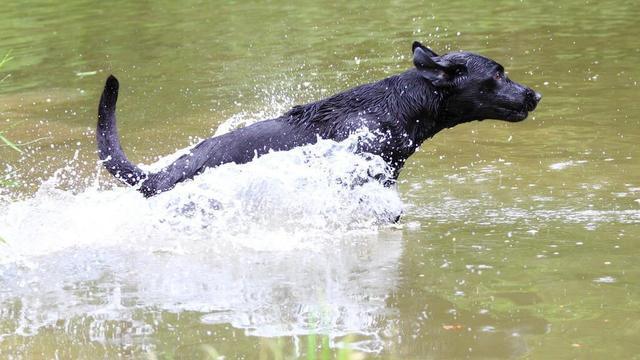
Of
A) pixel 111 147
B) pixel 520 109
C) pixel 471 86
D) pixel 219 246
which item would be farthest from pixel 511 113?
pixel 111 147

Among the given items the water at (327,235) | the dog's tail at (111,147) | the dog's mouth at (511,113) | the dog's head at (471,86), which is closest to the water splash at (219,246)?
the water at (327,235)

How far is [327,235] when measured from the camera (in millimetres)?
6895

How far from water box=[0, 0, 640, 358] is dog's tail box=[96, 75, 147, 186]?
188mm

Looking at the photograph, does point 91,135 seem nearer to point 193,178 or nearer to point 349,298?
point 193,178

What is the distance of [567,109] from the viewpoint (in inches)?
392

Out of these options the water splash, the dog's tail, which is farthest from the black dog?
the water splash

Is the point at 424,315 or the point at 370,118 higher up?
the point at 370,118

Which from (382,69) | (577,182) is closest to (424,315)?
(577,182)

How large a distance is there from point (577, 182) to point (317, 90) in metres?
4.13

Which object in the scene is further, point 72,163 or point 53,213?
point 72,163

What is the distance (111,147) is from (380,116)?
1.80 metres

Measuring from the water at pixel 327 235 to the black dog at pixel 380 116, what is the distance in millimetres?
134

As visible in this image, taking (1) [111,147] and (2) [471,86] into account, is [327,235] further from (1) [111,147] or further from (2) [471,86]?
(1) [111,147]

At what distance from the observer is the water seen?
16.6ft
